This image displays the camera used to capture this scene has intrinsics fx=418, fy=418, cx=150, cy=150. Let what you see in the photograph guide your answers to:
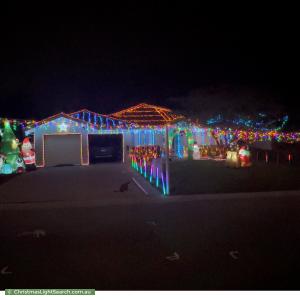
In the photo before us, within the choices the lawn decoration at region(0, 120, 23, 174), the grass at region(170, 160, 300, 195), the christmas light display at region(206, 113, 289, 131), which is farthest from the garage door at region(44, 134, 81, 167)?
the christmas light display at region(206, 113, 289, 131)

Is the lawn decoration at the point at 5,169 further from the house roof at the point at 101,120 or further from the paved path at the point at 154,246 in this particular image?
the paved path at the point at 154,246

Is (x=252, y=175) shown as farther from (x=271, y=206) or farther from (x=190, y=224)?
(x=190, y=224)

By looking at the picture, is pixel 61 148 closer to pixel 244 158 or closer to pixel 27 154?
pixel 27 154

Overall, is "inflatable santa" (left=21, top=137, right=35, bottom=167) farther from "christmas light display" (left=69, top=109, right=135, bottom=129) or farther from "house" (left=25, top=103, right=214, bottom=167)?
"christmas light display" (left=69, top=109, right=135, bottom=129)

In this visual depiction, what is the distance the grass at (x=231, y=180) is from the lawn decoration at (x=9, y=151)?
24.2ft

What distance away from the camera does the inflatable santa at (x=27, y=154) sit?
2094cm

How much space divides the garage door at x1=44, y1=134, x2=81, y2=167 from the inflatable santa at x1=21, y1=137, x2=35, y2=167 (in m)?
2.30

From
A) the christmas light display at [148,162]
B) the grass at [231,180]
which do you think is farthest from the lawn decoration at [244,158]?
the christmas light display at [148,162]

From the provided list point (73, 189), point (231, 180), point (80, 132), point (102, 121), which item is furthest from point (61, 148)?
point (231, 180)

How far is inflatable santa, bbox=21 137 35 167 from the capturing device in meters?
20.9

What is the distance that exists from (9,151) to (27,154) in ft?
5.12

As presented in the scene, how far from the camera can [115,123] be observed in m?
24.3

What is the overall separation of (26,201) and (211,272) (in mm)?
7491

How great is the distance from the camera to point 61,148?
23453 mm
